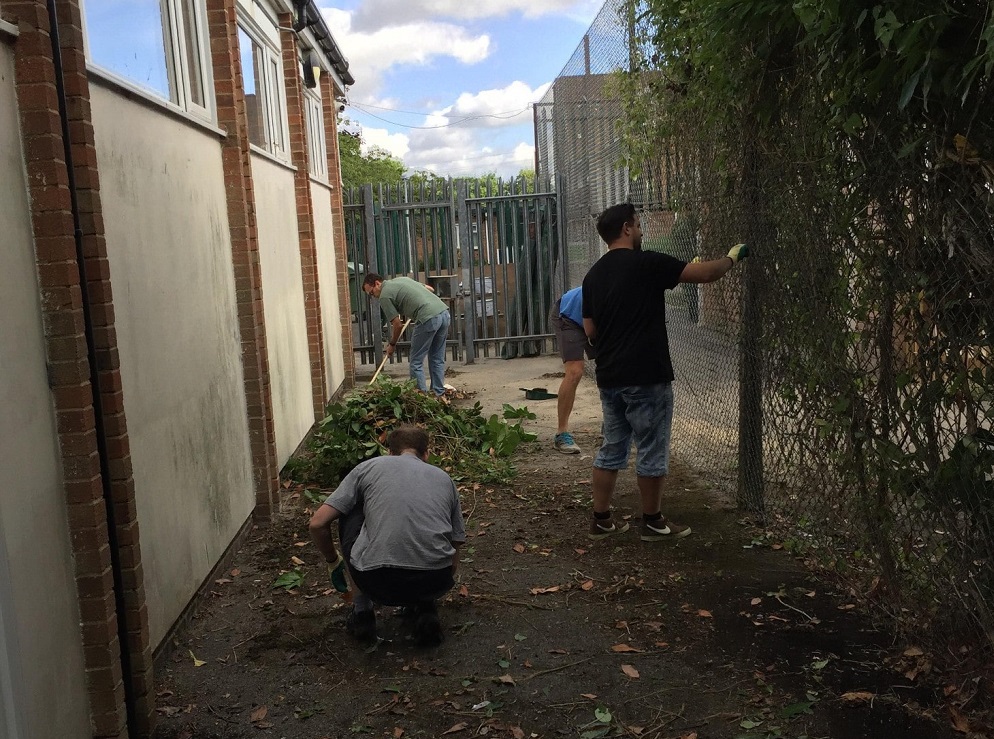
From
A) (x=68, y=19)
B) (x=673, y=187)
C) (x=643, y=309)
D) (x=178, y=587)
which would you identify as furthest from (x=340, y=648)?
(x=673, y=187)

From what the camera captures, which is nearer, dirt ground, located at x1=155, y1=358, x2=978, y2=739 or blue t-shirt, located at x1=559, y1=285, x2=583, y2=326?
dirt ground, located at x1=155, y1=358, x2=978, y2=739

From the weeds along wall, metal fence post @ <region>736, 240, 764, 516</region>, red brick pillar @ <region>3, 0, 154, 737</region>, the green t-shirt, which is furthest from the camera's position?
the green t-shirt

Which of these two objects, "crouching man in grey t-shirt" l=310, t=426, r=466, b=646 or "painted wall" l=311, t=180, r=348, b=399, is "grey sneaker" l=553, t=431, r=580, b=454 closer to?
"painted wall" l=311, t=180, r=348, b=399

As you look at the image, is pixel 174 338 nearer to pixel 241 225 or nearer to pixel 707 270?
pixel 241 225

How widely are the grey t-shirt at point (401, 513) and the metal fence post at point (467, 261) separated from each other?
1055 centimetres

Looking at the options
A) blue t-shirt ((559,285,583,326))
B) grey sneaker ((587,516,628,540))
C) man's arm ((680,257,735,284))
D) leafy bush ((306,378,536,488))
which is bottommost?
grey sneaker ((587,516,628,540))

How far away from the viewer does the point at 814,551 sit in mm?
4840

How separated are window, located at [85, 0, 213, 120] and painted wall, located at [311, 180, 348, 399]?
4582 mm

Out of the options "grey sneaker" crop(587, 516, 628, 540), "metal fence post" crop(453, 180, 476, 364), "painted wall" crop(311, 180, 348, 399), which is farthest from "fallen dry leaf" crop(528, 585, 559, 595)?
"metal fence post" crop(453, 180, 476, 364)

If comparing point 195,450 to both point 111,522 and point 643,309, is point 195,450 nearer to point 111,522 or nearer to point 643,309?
point 111,522

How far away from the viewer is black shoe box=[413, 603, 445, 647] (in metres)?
4.19

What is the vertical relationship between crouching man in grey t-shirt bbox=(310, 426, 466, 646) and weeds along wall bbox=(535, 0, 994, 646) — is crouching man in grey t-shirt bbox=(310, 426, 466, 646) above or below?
below

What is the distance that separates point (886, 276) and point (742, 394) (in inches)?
89.9

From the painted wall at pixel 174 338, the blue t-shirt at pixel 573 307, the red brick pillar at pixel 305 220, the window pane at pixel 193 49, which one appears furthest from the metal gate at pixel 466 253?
the painted wall at pixel 174 338
